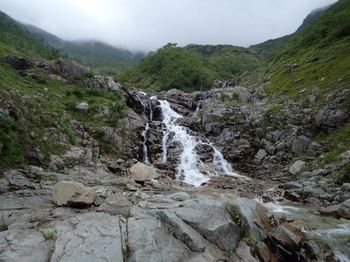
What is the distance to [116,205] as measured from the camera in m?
17.6

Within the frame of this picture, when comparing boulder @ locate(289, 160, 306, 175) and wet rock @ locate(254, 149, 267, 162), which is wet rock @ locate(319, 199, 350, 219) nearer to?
boulder @ locate(289, 160, 306, 175)

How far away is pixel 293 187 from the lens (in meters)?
30.2

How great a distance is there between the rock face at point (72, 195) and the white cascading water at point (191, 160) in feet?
58.6

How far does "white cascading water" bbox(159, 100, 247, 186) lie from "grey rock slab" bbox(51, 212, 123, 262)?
20295 mm

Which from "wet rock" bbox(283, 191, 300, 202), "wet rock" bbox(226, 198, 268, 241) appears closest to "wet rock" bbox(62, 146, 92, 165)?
"wet rock" bbox(226, 198, 268, 241)

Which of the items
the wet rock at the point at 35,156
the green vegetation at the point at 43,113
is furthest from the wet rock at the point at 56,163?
the wet rock at the point at 35,156

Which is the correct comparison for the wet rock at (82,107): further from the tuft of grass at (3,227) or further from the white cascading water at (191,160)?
the tuft of grass at (3,227)

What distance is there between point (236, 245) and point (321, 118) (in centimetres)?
2912

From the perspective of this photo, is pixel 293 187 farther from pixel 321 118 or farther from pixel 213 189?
pixel 321 118

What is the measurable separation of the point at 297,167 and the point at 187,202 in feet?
68.3

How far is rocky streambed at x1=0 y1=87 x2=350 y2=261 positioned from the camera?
46.4ft

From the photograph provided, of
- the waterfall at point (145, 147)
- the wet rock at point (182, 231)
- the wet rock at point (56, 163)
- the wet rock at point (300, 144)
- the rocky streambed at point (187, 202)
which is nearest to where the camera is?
the rocky streambed at point (187, 202)

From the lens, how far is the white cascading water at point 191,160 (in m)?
37.6

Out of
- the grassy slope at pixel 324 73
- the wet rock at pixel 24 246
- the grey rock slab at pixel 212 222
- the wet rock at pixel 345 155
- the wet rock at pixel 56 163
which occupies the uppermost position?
the grassy slope at pixel 324 73
